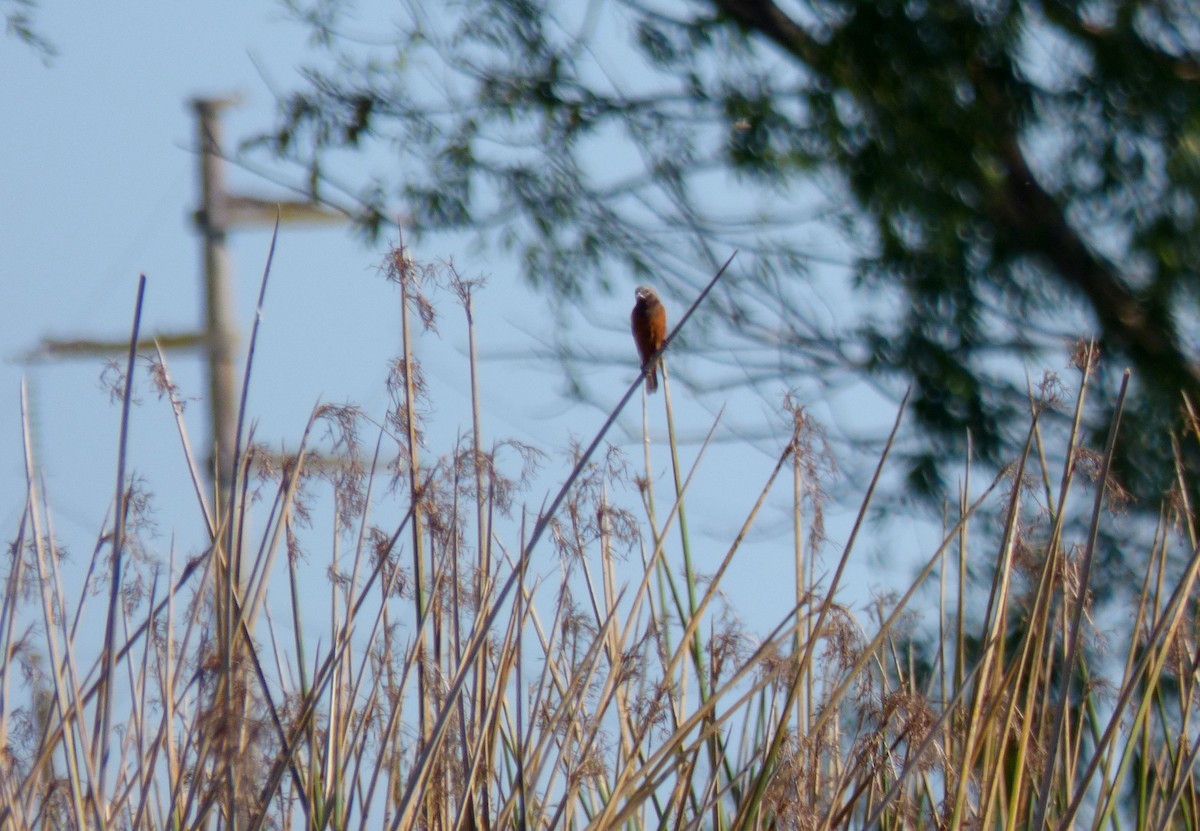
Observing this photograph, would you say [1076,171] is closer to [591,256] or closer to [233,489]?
[591,256]

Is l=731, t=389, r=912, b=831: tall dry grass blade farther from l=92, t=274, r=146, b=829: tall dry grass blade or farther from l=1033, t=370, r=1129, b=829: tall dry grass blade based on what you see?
l=92, t=274, r=146, b=829: tall dry grass blade

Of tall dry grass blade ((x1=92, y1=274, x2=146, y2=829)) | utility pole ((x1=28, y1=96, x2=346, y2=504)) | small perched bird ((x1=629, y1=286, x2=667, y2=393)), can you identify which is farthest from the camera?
utility pole ((x1=28, y1=96, x2=346, y2=504))

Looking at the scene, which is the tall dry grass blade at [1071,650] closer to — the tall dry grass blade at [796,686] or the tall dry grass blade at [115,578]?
the tall dry grass blade at [796,686]

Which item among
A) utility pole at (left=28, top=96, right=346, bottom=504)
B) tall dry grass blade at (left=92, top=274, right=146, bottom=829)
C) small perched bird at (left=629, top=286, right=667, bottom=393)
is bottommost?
tall dry grass blade at (left=92, top=274, right=146, bottom=829)

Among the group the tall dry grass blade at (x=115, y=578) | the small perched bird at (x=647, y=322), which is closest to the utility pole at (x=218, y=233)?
the small perched bird at (x=647, y=322)

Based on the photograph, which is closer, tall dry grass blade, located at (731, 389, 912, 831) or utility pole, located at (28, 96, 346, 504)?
tall dry grass blade, located at (731, 389, 912, 831)

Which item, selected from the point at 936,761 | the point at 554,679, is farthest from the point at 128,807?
the point at 936,761

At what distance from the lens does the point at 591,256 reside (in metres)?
3.56

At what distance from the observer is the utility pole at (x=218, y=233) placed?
3.11 m

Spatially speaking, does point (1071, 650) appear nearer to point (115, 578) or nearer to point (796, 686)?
point (796, 686)

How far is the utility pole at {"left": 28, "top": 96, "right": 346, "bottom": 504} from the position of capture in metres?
3.11

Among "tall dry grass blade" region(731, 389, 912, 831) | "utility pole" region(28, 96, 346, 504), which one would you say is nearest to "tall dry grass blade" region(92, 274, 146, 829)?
"tall dry grass blade" region(731, 389, 912, 831)

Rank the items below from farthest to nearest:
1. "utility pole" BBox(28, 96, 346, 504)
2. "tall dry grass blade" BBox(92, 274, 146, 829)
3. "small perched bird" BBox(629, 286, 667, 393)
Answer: "utility pole" BBox(28, 96, 346, 504) → "small perched bird" BBox(629, 286, 667, 393) → "tall dry grass blade" BBox(92, 274, 146, 829)

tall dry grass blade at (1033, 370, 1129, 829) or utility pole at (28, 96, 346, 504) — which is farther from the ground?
utility pole at (28, 96, 346, 504)
